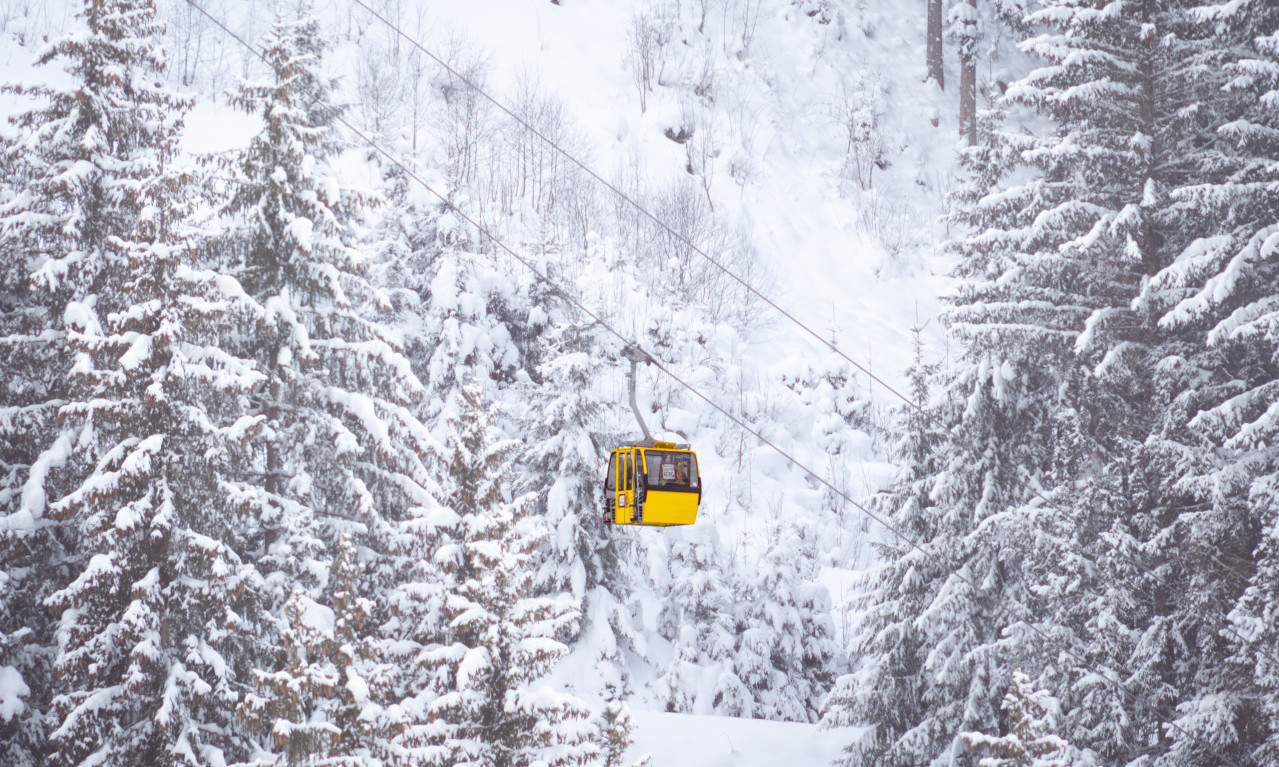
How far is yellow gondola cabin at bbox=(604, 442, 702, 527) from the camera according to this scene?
15.4m

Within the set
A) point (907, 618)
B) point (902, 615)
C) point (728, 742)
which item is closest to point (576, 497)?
point (728, 742)

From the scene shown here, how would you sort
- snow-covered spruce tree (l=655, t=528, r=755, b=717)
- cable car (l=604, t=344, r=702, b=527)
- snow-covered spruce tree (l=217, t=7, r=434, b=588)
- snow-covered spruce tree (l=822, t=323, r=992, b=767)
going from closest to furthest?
cable car (l=604, t=344, r=702, b=527) → snow-covered spruce tree (l=217, t=7, r=434, b=588) → snow-covered spruce tree (l=822, t=323, r=992, b=767) → snow-covered spruce tree (l=655, t=528, r=755, b=717)

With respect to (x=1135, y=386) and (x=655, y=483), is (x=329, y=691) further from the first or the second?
(x=1135, y=386)

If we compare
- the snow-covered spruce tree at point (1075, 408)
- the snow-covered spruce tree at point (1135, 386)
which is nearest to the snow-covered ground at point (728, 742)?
the snow-covered spruce tree at point (1075, 408)

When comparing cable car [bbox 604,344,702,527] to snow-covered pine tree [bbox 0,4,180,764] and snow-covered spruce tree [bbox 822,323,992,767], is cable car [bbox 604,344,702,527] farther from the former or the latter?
snow-covered pine tree [bbox 0,4,180,764]

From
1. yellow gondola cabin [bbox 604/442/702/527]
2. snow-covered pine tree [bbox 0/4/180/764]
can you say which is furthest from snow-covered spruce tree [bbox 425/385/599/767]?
snow-covered pine tree [bbox 0/4/180/764]

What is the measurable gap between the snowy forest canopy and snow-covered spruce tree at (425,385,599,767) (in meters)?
0.06

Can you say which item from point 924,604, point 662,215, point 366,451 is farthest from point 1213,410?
point 662,215

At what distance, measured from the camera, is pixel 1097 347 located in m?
18.7

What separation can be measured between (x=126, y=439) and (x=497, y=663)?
5.70 meters

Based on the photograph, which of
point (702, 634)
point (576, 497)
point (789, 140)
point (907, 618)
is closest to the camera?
point (907, 618)

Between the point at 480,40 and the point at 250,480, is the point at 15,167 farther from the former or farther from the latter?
the point at 480,40

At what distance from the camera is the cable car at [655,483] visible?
15375 mm

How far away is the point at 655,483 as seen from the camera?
1542 cm
